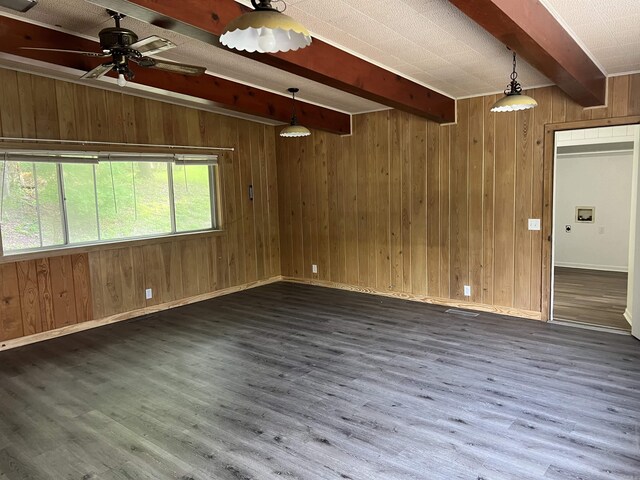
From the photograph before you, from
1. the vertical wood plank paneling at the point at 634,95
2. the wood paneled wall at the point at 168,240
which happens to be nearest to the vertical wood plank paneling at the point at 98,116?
the wood paneled wall at the point at 168,240

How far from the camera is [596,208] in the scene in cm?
803

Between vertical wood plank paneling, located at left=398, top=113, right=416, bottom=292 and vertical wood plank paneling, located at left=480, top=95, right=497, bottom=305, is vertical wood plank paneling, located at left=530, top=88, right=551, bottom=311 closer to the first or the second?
vertical wood plank paneling, located at left=480, top=95, right=497, bottom=305

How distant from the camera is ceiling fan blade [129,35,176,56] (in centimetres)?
266

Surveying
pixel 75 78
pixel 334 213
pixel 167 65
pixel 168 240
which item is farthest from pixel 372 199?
pixel 75 78

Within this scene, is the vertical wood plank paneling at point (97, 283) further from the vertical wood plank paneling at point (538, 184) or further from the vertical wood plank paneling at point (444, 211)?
the vertical wood plank paneling at point (538, 184)

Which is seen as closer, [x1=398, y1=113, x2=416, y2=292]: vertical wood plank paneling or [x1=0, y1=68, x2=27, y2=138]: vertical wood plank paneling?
[x1=0, y1=68, x2=27, y2=138]: vertical wood plank paneling

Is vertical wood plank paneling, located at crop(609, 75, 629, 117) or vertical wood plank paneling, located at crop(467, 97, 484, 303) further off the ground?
vertical wood plank paneling, located at crop(609, 75, 629, 117)

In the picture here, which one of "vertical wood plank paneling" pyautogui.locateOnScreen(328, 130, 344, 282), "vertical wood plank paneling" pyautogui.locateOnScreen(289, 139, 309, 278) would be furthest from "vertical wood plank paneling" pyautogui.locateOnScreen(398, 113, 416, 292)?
"vertical wood plank paneling" pyautogui.locateOnScreen(289, 139, 309, 278)

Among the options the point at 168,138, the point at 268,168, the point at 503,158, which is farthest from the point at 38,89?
the point at 503,158

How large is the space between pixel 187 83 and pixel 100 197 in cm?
176

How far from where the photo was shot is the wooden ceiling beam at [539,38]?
2316 mm

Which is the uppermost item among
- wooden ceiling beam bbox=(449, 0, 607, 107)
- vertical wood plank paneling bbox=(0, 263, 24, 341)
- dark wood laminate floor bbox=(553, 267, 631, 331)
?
wooden ceiling beam bbox=(449, 0, 607, 107)

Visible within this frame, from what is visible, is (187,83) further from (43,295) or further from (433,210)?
(433,210)

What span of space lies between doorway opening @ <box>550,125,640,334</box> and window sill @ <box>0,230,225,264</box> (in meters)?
5.33
